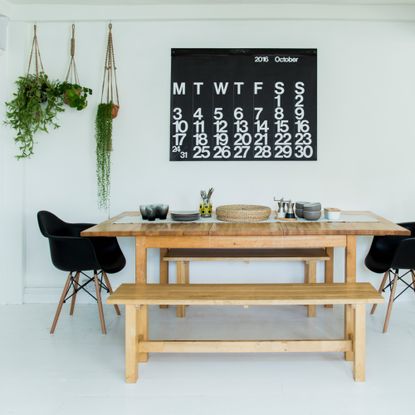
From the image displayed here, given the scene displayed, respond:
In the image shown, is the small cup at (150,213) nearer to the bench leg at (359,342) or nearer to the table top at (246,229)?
the table top at (246,229)

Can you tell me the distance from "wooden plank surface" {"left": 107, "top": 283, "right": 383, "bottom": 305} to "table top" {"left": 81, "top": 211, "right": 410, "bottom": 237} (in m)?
0.34

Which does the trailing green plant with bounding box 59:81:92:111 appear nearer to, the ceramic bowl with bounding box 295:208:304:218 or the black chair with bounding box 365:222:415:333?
the ceramic bowl with bounding box 295:208:304:218

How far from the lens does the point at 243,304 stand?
238 cm

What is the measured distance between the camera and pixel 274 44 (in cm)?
390

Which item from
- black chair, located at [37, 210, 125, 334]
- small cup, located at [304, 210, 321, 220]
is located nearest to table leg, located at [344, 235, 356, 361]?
small cup, located at [304, 210, 321, 220]

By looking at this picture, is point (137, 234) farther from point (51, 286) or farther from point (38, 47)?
point (38, 47)

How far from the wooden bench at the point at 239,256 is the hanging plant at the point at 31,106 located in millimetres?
1590

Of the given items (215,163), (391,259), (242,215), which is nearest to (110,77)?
(215,163)

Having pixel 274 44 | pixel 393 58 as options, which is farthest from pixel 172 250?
pixel 393 58

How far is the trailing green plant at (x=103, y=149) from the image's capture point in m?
3.76

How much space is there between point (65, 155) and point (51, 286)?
124 centimetres

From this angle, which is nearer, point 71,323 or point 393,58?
point 71,323

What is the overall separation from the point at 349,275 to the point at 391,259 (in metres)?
0.63

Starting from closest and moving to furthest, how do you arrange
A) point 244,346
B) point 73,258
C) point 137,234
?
point 244,346, point 137,234, point 73,258
